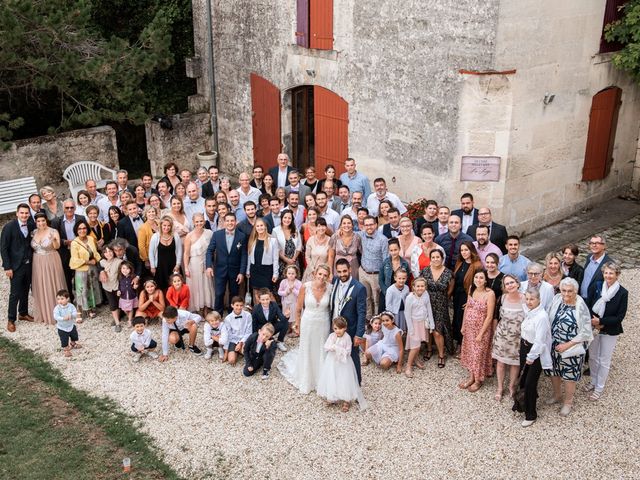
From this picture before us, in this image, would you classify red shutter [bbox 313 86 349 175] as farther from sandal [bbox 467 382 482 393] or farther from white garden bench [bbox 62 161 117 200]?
sandal [bbox 467 382 482 393]

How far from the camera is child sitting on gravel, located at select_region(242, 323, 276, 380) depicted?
888cm

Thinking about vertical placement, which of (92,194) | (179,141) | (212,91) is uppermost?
(212,91)

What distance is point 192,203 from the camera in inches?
431

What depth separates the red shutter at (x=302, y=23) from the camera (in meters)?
13.6

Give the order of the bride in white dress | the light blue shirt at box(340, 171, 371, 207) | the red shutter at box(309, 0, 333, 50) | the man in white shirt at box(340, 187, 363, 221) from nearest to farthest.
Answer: the bride in white dress < the man in white shirt at box(340, 187, 363, 221) < the light blue shirt at box(340, 171, 371, 207) < the red shutter at box(309, 0, 333, 50)

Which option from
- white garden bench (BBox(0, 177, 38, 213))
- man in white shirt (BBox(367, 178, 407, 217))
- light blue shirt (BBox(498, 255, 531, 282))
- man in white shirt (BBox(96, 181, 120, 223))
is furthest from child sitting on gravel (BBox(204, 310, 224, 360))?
white garden bench (BBox(0, 177, 38, 213))

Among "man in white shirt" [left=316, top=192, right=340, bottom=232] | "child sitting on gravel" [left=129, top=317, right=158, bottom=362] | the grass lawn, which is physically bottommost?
the grass lawn

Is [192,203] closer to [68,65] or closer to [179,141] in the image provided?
[68,65]

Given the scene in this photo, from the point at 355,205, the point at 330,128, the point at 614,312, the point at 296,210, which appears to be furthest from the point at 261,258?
the point at 330,128

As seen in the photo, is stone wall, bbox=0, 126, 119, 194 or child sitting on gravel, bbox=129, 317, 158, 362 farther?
stone wall, bbox=0, 126, 119, 194

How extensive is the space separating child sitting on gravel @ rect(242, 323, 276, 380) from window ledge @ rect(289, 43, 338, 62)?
20.7 feet

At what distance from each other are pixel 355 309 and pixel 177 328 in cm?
258

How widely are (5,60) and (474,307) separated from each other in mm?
9970

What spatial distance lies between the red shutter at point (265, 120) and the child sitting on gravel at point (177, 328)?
21.3 feet
